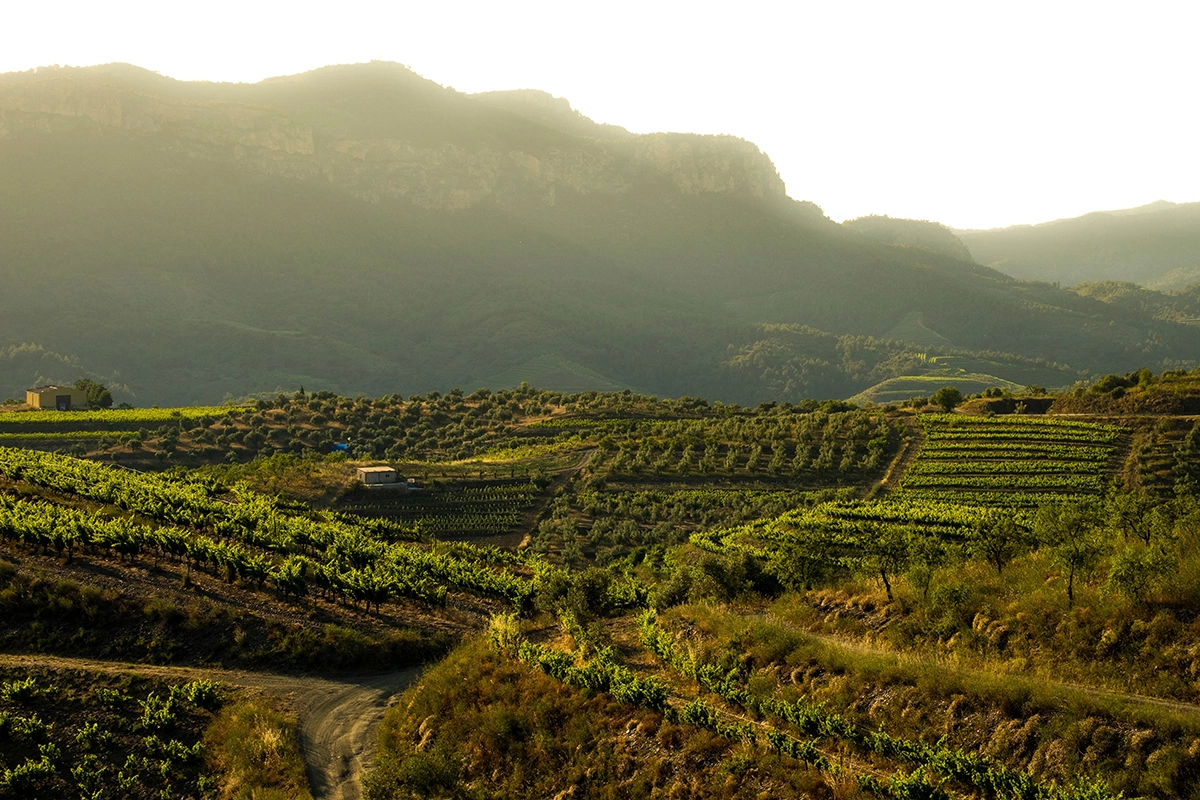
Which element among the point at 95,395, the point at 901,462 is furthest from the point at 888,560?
the point at 95,395

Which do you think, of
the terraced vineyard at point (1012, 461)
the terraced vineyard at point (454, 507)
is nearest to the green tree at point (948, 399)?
the terraced vineyard at point (1012, 461)

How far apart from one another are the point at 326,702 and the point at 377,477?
48529 millimetres

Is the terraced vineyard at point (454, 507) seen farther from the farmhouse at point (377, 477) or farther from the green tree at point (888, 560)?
the green tree at point (888, 560)

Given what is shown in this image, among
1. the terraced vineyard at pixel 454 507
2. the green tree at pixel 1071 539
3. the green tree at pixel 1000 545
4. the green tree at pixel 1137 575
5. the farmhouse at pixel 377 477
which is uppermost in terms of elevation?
the green tree at pixel 1137 575

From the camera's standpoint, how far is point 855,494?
70.8 meters

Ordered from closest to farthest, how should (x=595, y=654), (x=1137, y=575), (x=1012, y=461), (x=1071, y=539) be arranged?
1. (x=1137, y=575)
2. (x=1071, y=539)
3. (x=595, y=654)
4. (x=1012, y=461)

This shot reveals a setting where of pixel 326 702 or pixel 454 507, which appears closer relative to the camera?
pixel 326 702

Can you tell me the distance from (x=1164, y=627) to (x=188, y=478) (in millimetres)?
59601

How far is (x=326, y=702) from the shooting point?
29891 mm

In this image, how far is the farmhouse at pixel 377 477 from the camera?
253 feet

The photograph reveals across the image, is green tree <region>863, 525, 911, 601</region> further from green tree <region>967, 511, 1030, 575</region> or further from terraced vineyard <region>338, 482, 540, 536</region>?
terraced vineyard <region>338, 482, 540, 536</region>

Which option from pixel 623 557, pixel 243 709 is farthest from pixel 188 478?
pixel 243 709

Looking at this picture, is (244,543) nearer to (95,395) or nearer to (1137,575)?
(1137,575)

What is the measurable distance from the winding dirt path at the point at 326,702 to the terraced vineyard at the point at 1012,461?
146 ft
